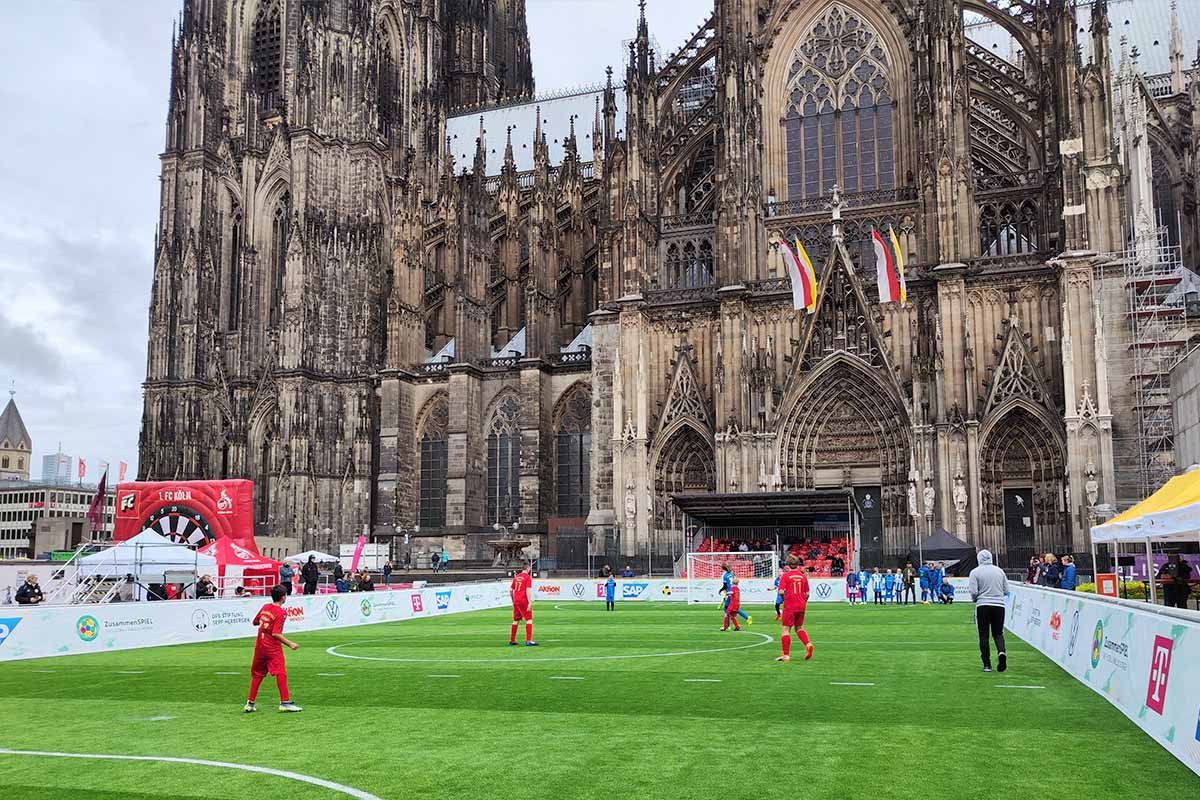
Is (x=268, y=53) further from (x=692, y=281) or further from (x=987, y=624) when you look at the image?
(x=987, y=624)

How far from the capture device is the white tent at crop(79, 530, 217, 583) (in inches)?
1182

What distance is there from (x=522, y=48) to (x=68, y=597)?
6314 cm

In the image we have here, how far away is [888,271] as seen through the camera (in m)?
43.3

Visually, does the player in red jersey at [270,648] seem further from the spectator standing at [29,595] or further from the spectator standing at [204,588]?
the spectator standing at [204,588]

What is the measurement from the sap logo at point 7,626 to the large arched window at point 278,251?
4324 cm

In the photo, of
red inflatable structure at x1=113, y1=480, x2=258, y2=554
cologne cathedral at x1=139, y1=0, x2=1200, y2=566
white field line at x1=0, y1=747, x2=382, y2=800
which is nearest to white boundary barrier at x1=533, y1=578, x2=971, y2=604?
cologne cathedral at x1=139, y1=0, x2=1200, y2=566

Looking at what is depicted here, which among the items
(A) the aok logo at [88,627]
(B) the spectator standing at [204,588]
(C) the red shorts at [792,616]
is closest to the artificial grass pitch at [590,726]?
(C) the red shorts at [792,616]

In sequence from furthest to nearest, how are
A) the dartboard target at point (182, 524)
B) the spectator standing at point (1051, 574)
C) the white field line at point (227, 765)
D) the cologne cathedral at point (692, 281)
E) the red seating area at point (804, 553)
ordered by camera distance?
the cologne cathedral at point (692, 281) < the red seating area at point (804, 553) < the dartboard target at point (182, 524) < the spectator standing at point (1051, 574) < the white field line at point (227, 765)

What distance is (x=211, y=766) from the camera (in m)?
9.42

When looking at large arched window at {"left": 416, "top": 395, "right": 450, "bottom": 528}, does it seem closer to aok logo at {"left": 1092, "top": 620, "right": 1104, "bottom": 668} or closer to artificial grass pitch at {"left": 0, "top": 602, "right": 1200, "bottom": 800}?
artificial grass pitch at {"left": 0, "top": 602, "right": 1200, "bottom": 800}

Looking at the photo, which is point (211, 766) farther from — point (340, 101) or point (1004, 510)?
point (340, 101)

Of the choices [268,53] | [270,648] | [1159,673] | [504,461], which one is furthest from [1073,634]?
[268,53]

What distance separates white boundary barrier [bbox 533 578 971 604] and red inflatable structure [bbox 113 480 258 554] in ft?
35.8

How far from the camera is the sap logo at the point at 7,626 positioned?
67.4 feet
